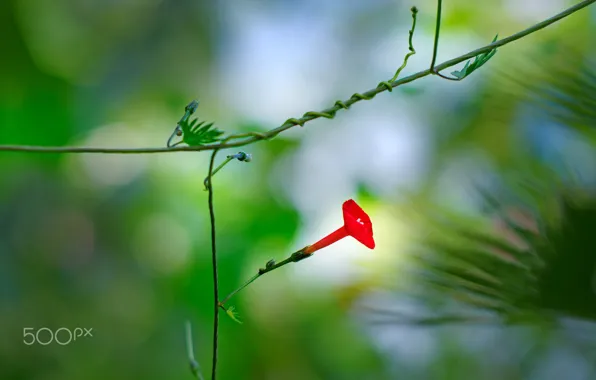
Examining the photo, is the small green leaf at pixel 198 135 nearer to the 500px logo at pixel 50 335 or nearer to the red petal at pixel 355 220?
the red petal at pixel 355 220

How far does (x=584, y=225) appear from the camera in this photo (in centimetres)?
58

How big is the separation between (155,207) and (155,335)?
1.36 feet

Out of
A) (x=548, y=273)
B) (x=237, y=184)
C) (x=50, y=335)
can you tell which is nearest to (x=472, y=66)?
(x=548, y=273)

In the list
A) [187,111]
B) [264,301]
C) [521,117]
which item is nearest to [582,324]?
[187,111]

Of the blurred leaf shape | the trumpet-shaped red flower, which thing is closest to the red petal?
the trumpet-shaped red flower

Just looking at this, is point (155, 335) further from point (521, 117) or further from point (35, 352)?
point (521, 117)

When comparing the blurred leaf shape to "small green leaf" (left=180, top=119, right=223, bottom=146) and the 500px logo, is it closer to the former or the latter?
"small green leaf" (left=180, top=119, right=223, bottom=146)

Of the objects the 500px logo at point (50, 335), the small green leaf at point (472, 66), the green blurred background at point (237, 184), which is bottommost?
the small green leaf at point (472, 66)

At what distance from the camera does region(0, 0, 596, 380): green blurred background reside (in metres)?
1.64

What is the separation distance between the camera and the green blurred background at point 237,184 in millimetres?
1640

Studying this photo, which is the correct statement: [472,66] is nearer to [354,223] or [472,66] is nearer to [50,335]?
[354,223]

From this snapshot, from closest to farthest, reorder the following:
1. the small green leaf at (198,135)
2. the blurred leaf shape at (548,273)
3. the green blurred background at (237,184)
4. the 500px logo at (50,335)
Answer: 1. the small green leaf at (198,135)
2. the blurred leaf shape at (548,273)
3. the 500px logo at (50,335)
4. the green blurred background at (237,184)

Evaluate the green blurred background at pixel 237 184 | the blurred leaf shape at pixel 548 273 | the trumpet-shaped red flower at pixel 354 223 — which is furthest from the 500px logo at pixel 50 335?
the trumpet-shaped red flower at pixel 354 223

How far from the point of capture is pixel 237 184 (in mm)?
1800
